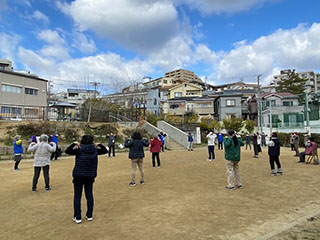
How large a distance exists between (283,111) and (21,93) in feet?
126

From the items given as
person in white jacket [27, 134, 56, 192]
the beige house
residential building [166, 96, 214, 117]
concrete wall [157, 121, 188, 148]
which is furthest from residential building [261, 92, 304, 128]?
person in white jacket [27, 134, 56, 192]

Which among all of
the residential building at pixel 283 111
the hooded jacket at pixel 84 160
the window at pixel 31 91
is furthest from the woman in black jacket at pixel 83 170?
→ the residential building at pixel 283 111

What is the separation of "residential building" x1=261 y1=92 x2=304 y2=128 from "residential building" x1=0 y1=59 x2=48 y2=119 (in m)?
31.6

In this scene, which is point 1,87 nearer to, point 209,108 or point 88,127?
point 88,127

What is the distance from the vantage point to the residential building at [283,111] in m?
30.6

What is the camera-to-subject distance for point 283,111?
33.8m

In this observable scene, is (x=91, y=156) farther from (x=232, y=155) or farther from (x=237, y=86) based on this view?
(x=237, y=86)

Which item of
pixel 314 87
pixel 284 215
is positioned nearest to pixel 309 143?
pixel 284 215

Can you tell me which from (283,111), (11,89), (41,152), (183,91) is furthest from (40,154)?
(183,91)

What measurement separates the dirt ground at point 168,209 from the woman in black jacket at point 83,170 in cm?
30

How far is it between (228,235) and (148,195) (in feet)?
8.57

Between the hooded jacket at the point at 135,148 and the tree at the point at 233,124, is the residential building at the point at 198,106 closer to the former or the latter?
the tree at the point at 233,124

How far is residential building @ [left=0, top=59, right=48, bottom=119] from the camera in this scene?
23631 millimetres

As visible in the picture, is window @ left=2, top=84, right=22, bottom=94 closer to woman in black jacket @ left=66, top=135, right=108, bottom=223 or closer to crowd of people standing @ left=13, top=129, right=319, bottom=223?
crowd of people standing @ left=13, top=129, right=319, bottom=223
